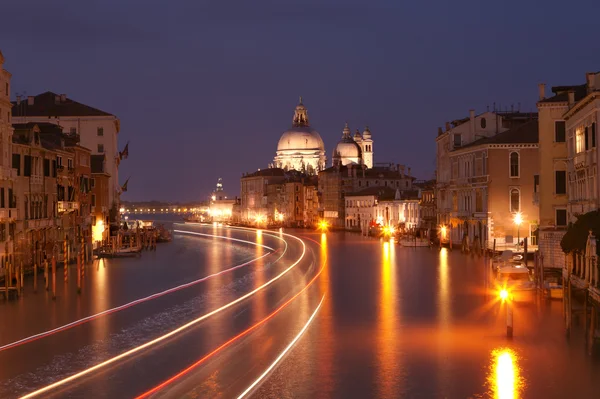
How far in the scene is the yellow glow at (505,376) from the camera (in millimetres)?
15039

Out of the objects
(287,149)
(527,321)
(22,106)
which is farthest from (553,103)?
(287,149)

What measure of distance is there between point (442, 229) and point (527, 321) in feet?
117

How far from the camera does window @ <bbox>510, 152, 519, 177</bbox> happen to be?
46688 millimetres

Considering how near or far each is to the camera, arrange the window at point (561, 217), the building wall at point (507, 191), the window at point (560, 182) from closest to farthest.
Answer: the window at point (561, 217), the window at point (560, 182), the building wall at point (507, 191)

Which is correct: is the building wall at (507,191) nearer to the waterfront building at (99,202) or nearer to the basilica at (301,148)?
the waterfront building at (99,202)

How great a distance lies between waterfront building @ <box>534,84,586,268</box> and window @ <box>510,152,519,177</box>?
12509mm

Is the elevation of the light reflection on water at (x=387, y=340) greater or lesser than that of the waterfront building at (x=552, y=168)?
lesser

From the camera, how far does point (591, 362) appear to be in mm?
17328

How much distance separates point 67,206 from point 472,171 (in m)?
21.3

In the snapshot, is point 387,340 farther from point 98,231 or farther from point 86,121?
point 86,121

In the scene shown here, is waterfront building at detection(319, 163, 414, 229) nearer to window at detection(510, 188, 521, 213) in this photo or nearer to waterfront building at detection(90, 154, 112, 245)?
waterfront building at detection(90, 154, 112, 245)

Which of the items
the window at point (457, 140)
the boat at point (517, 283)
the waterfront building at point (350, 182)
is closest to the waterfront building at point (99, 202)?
the window at point (457, 140)

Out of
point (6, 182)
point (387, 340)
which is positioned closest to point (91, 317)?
point (387, 340)

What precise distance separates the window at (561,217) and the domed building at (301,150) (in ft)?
353
